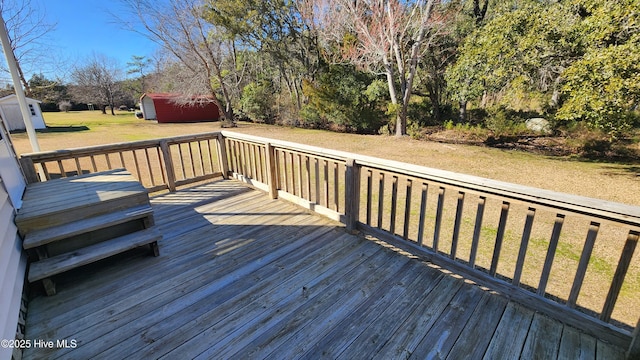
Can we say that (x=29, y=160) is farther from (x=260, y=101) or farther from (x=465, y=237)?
(x=260, y=101)

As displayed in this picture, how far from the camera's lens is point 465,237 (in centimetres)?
381

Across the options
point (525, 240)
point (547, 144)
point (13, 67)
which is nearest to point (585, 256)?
point (525, 240)

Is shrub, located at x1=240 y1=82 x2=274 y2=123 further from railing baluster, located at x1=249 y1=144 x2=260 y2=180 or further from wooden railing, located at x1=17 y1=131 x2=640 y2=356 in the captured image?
Answer: railing baluster, located at x1=249 y1=144 x2=260 y2=180

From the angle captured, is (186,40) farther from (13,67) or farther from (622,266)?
(622,266)

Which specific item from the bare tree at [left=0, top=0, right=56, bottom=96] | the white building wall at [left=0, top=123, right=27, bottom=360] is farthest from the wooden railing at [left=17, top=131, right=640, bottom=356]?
the bare tree at [left=0, top=0, right=56, bottom=96]

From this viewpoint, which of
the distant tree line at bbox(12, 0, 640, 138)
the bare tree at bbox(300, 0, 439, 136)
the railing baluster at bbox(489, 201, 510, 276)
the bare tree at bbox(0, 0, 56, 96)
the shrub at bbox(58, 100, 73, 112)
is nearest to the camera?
the railing baluster at bbox(489, 201, 510, 276)

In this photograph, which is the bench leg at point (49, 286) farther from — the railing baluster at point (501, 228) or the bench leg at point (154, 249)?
the railing baluster at point (501, 228)

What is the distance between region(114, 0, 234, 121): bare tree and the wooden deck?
13132mm

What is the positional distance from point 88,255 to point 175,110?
2144 cm

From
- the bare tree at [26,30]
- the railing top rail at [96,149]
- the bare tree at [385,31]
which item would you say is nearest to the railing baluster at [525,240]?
the railing top rail at [96,149]

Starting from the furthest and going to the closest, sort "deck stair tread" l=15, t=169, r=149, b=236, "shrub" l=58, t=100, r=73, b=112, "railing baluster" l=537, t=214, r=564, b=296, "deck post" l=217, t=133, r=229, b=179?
"shrub" l=58, t=100, r=73, b=112 → "deck post" l=217, t=133, r=229, b=179 → "deck stair tread" l=15, t=169, r=149, b=236 → "railing baluster" l=537, t=214, r=564, b=296

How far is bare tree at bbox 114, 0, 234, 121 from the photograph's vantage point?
12430 millimetres

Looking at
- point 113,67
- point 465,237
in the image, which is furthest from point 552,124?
point 113,67

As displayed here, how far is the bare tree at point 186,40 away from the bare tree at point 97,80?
13440 mm
